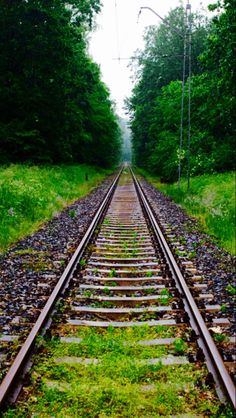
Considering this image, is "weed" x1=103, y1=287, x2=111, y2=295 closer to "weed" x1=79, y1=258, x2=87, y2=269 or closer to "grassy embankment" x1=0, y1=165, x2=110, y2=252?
"weed" x1=79, y1=258, x2=87, y2=269

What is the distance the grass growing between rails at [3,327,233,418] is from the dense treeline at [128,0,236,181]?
1289 centimetres

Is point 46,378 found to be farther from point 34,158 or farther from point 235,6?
point 34,158

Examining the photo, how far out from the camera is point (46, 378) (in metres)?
3.86

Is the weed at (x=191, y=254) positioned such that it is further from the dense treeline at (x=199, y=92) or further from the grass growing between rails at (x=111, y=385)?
the dense treeline at (x=199, y=92)

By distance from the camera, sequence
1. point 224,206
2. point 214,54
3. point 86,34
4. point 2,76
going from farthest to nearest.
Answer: point 86,34
point 2,76
point 214,54
point 224,206

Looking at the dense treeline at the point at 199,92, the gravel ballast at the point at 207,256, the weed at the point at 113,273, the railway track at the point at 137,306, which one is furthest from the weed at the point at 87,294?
the dense treeline at the point at 199,92

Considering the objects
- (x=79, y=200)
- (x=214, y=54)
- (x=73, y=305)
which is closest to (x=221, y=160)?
(x=214, y=54)

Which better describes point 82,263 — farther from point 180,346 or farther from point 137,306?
point 180,346

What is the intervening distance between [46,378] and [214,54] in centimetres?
1545

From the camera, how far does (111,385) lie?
3.77 meters

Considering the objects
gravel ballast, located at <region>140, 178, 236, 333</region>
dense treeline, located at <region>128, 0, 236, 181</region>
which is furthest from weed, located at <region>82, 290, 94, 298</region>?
dense treeline, located at <region>128, 0, 236, 181</region>

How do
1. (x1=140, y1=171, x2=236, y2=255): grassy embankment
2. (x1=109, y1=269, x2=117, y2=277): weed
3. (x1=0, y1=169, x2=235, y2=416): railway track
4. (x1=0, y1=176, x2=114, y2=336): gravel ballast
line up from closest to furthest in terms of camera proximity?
(x1=0, y1=169, x2=235, y2=416): railway track
(x1=0, y1=176, x2=114, y2=336): gravel ballast
(x1=109, y1=269, x2=117, y2=277): weed
(x1=140, y1=171, x2=236, y2=255): grassy embankment

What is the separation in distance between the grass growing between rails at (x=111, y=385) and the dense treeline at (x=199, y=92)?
12.9 meters

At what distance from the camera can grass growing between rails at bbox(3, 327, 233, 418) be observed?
340cm
